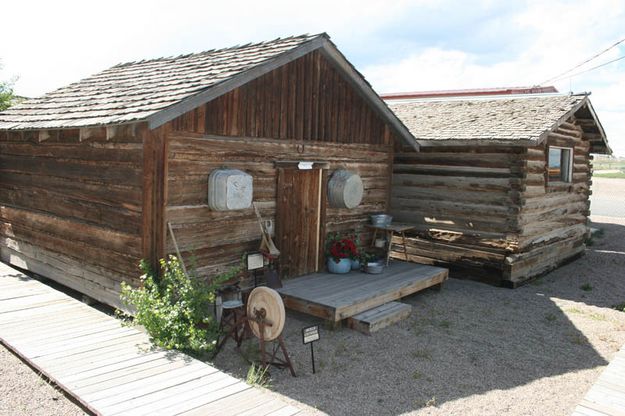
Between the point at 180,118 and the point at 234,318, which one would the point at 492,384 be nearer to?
the point at 234,318

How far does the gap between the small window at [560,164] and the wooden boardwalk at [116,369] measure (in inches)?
368

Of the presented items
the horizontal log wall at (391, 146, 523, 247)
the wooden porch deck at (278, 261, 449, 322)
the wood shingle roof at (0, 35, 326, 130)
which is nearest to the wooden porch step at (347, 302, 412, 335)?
the wooden porch deck at (278, 261, 449, 322)

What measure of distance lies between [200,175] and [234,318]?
1966 mm

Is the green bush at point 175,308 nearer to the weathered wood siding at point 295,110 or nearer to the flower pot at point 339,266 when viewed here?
the weathered wood siding at point 295,110

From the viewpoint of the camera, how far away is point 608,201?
101 feet

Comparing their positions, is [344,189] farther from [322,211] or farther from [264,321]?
[264,321]

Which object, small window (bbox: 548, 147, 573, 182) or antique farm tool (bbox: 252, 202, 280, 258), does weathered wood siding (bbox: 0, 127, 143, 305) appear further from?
small window (bbox: 548, 147, 573, 182)

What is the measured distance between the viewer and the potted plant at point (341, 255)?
30.0 ft

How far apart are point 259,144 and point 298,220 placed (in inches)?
62.0

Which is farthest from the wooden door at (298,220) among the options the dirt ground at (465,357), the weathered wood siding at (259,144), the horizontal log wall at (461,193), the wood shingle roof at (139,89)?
the horizontal log wall at (461,193)

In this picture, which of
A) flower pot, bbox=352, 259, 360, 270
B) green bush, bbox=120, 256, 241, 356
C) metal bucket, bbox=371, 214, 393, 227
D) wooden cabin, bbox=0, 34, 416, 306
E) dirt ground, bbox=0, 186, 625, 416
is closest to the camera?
dirt ground, bbox=0, 186, 625, 416

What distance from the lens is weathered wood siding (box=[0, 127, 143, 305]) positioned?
7016mm

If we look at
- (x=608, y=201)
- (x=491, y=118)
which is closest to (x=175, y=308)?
(x=491, y=118)

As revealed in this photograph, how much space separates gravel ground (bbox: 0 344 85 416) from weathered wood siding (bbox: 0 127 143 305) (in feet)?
6.00
